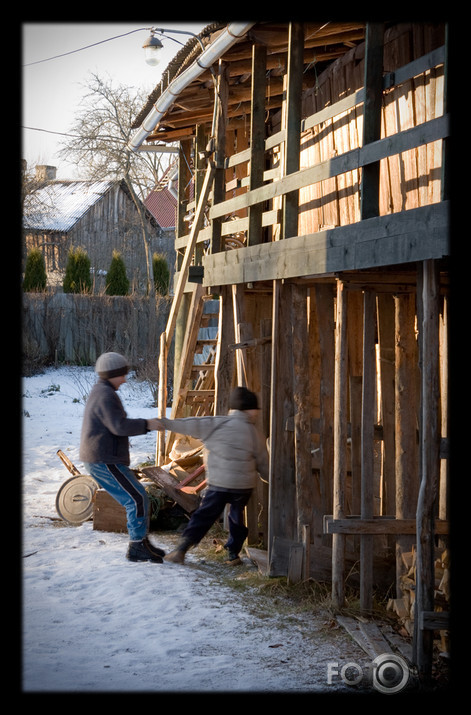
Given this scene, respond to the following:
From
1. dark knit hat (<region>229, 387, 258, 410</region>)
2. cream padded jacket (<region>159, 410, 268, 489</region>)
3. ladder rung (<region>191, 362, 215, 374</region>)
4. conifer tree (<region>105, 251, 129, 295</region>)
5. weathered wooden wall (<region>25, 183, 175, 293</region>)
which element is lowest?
cream padded jacket (<region>159, 410, 268, 489</region>)

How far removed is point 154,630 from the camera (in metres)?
6.17

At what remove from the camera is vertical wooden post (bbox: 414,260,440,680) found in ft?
17.6

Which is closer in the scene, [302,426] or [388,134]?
[388,134]

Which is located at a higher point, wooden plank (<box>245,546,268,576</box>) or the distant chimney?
the distant chimney

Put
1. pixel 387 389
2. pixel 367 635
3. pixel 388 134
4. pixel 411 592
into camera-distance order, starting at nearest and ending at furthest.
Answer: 1. pixel 367 635
2. pixel 411 592
3. pixel 387 389
4. pixel 388 134

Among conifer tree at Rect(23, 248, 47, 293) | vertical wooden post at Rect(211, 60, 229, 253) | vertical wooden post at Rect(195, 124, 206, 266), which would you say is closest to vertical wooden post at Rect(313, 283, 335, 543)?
vertical wooden post at Rect(211, 60, 229, 253)

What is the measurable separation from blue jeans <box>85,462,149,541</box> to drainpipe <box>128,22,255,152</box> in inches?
163

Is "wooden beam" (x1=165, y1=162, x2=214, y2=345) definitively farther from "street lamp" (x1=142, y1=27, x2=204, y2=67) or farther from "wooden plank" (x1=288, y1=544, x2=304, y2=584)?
"wooden plank" (x1=288, y1=544, x2=304, y2=584)

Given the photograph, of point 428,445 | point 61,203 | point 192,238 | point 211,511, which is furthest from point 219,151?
point 61,203

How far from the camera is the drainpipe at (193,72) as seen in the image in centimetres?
802

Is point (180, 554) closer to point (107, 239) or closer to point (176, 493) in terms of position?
point (176, 493)

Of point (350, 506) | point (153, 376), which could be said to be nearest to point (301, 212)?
point (350, 506)

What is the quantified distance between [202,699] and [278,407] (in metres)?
3.78

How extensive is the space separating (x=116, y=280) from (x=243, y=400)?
19.6m
